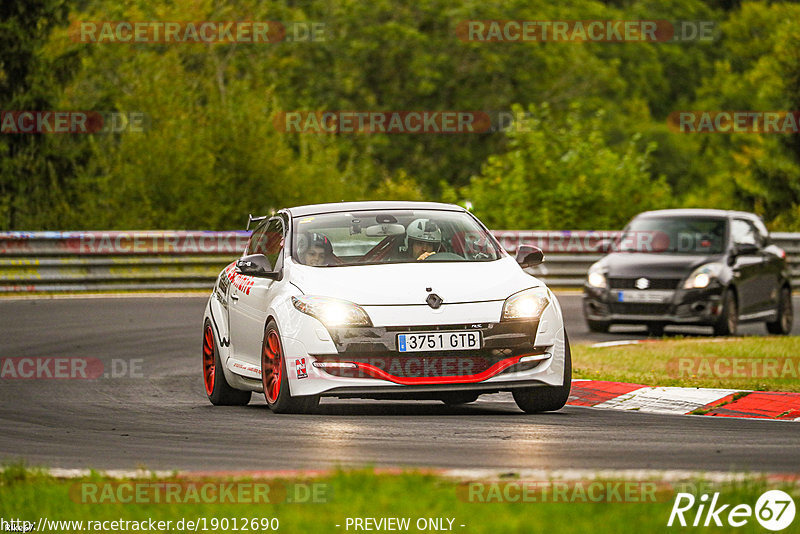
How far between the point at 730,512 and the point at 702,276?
13091 millimetres

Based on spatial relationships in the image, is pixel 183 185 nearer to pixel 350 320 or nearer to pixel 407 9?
pixel 350 320

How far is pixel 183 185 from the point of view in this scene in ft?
109

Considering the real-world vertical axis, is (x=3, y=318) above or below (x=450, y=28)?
below

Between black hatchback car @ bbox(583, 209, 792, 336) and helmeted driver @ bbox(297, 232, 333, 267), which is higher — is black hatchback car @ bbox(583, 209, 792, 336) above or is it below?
below

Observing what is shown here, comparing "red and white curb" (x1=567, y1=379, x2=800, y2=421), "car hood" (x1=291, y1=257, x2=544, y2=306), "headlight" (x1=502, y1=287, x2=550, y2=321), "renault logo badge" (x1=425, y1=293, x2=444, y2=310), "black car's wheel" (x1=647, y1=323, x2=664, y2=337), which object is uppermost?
"car hood" (x1=291, y1=257, x2=544, y2=306)

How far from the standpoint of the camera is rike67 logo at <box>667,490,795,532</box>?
6.22 metres

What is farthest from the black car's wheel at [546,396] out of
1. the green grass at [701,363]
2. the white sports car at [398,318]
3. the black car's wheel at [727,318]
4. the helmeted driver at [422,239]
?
the black car's wheel at [727,318]

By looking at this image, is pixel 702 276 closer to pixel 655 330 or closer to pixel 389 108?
pixel 655 330

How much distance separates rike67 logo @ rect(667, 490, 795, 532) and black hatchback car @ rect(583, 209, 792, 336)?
499 inches

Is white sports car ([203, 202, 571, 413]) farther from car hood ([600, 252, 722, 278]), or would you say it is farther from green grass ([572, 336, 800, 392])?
car hood ([600, 252, 722, 278])

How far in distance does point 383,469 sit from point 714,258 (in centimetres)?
1262

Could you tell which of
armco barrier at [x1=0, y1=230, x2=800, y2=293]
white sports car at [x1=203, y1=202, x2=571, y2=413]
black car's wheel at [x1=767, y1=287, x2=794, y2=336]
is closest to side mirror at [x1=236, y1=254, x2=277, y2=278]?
white sports car at [x1=203, y1=202, x2=571, y2=413]

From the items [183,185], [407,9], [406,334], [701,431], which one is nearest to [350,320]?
[406,334]

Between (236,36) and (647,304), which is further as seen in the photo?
(236,36)
